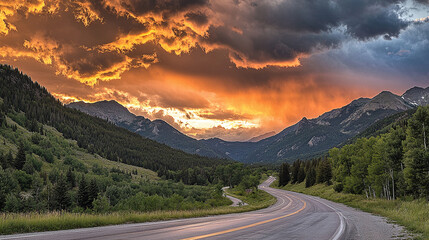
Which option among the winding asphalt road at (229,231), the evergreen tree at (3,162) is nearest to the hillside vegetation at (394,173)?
the winding asphalt road at (229,231)

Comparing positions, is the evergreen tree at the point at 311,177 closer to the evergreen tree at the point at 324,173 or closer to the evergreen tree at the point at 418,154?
the evergreen tree at the point at 324,173

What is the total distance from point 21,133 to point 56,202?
435 feet

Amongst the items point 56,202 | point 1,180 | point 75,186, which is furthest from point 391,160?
point 75,186

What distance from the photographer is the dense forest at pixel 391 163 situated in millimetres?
38031

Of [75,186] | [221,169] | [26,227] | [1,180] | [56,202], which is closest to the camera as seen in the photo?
[26,227]

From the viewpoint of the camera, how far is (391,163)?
50.3 m

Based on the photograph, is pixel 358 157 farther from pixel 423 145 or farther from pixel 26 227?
pixel 26 227

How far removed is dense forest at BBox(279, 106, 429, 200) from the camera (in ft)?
125

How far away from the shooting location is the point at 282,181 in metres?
152

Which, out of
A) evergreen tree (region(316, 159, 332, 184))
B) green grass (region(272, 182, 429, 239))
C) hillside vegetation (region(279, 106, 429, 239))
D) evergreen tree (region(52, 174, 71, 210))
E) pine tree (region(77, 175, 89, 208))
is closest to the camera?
green grass (region(272, 182, 429, 239))

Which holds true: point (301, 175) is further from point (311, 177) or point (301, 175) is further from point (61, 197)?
point (61, 197)

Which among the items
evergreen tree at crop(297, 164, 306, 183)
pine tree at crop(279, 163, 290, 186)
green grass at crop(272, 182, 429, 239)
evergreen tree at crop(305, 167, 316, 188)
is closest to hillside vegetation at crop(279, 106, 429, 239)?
green grass at crop(272, 182, 429, 239)

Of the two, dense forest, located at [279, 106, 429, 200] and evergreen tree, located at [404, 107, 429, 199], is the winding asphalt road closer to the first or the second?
evergreen tree, located at [404, 107, 429, 199]

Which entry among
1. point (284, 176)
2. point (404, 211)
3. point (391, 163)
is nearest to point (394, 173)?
point (391, 163)
